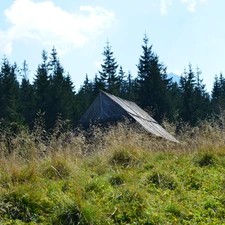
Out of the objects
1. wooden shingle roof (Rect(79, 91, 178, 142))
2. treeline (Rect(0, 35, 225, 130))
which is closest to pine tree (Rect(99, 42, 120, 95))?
treeline (Rect(0, 35, 225, 130))

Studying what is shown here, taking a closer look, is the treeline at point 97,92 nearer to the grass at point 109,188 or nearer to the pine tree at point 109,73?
the pine tree at point 109,73

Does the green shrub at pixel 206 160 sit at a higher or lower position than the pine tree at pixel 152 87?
lower

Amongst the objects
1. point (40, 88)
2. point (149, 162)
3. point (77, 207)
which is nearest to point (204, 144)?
point (149, 162)

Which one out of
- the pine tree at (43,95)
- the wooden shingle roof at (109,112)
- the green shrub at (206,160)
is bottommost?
the green shrub at (206,160)

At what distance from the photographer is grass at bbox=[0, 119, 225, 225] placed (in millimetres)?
3508

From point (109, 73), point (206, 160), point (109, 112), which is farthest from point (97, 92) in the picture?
point (206, 160)

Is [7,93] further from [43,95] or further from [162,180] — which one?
[162,180]

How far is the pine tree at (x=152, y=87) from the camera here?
96.7ft

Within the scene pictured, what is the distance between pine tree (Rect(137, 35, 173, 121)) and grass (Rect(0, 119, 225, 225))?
22.7m

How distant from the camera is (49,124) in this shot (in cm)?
2802

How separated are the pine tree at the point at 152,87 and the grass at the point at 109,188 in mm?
22697

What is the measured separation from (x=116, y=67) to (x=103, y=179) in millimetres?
32711

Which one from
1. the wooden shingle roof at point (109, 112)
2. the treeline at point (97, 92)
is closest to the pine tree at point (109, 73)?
the treeline at point (97, 92)

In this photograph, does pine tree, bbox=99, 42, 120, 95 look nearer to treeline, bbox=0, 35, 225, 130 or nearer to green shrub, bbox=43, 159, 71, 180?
treeline, bbox=0, 35, 225, 130
